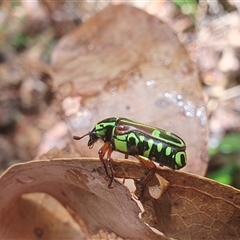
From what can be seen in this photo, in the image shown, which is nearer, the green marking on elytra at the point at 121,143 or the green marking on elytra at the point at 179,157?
the green marking on elytra at the point at 179,157

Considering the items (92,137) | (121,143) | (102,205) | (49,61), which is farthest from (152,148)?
(49,61)

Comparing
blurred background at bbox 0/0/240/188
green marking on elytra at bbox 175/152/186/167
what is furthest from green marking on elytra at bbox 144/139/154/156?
blurred background at bbox 0/0/240/188

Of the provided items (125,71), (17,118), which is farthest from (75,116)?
(17,118)

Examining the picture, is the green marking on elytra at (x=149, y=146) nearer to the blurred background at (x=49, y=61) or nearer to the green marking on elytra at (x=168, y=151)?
the green marking on elytra at (x=168, y=151)

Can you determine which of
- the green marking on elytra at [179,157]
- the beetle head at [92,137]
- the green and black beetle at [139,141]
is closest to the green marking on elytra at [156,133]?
Answer: the green and black beetle at [139,141]

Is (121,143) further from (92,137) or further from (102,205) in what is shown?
(102,205)

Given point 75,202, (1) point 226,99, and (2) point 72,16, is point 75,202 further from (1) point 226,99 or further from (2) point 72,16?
(2) point 72,16
